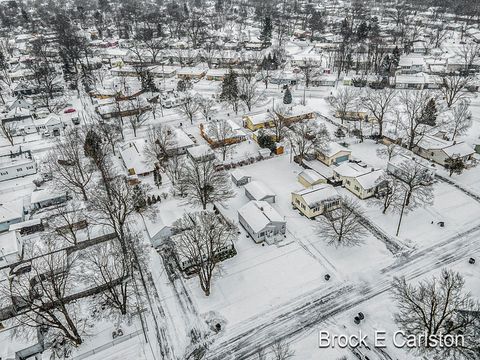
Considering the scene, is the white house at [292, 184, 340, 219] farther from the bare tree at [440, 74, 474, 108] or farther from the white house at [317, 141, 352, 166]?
the bare tree at [440, 74, 474, 108]

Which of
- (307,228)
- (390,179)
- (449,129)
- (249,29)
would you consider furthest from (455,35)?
(307,228)

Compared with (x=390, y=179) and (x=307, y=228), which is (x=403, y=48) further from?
(x=307, y=228)

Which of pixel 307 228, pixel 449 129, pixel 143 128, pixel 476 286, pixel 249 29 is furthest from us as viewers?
pixel 249 29

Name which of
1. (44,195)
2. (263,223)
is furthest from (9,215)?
(263,223)

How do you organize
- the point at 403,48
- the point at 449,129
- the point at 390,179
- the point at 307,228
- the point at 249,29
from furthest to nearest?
the point at 249,29 → the point at 403,48 → the point at 449,129 → the point at 390,179 → the point at 307,228

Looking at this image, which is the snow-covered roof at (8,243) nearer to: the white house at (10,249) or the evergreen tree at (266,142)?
the white house at (10,249)

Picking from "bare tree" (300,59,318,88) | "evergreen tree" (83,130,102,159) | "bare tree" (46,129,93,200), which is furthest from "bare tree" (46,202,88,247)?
"bare tree" (300,59,318,88)

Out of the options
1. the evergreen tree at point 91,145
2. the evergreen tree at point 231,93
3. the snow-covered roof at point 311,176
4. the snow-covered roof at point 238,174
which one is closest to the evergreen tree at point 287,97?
the evergreen tree at point 231,93
